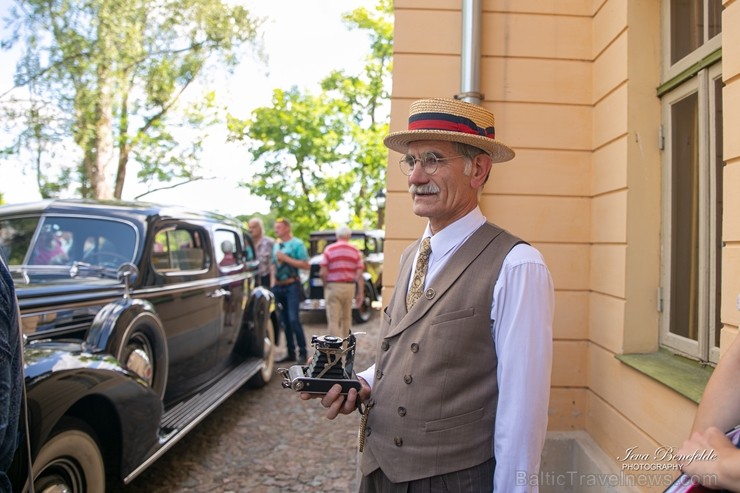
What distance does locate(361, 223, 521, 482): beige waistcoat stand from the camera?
1.51 meters

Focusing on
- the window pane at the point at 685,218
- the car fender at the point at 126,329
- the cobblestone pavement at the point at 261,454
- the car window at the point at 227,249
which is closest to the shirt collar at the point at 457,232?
the window pane at the point at 685,218

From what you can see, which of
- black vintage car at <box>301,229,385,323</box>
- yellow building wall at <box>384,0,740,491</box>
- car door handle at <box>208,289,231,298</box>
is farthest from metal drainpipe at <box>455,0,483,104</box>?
black vintage car at <box>301,229,385,323</box>

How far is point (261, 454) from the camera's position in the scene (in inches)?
170

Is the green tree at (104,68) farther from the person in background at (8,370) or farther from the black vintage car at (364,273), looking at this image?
the person in background at (8,370)

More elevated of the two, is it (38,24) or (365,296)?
(38,24)

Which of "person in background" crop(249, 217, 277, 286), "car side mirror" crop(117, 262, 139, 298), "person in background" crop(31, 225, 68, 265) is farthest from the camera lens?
"person in background" crop(249, 217, 277, 286)

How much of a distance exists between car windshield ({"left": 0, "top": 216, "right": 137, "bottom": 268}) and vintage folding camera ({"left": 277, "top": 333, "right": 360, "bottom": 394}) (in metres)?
2.80

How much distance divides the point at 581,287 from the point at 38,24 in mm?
14675

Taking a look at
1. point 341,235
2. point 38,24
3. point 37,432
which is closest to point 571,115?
point 37,432

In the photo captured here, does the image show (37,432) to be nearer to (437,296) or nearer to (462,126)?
(437,296)

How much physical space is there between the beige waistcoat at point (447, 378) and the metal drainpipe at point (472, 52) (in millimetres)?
1970

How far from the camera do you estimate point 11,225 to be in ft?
13.0

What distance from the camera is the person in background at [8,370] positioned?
129cm

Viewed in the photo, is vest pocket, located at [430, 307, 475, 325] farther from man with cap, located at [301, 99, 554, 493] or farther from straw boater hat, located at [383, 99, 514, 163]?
straw boater hat, located at [383, 99, 514, 163]
